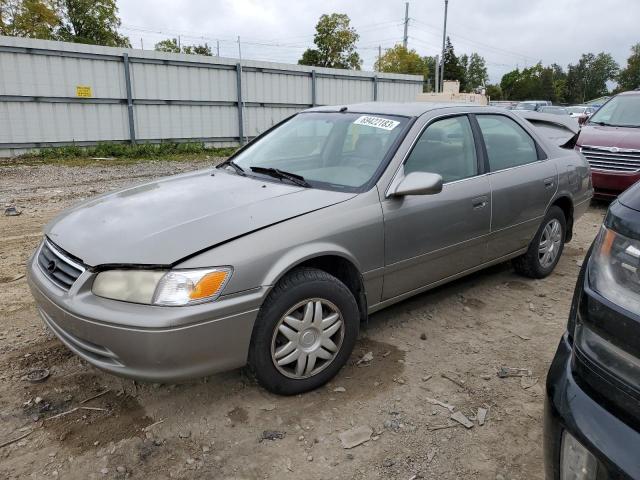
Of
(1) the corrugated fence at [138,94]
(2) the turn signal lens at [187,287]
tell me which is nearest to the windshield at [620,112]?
(2) the turn signal lens at [187,287]

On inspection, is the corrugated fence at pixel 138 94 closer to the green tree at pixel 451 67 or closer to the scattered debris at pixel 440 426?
the scattered debris at pixel 440 426

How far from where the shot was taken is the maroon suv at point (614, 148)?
7438mm

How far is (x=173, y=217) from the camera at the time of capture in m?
2.73

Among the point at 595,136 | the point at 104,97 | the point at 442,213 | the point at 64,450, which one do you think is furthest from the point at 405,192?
the point at 104,97

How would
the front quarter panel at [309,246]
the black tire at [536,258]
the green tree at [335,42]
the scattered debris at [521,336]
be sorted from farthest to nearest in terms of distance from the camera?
the green tree at [335,42]
the black tire at [536,258]
the scattered debris at [521,336]
the front quarter panel at [309,246]

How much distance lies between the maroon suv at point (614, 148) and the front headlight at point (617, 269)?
647cm

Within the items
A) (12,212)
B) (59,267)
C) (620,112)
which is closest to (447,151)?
(59,267)

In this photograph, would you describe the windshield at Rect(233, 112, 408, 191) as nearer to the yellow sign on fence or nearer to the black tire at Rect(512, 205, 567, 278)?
the black tire at Rect(512, 205, 567, 278)

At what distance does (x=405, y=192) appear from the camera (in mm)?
3072

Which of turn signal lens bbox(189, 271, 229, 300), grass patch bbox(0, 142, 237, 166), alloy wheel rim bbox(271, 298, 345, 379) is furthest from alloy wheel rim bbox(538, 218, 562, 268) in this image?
grass patch bbox(0, 142, 237, 166)

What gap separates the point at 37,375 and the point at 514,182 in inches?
141

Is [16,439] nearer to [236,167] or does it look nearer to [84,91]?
[236,167]

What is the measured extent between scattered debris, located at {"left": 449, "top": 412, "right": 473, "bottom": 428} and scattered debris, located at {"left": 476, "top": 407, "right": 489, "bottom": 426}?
5 cm

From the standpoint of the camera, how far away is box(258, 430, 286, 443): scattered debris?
253 cm
